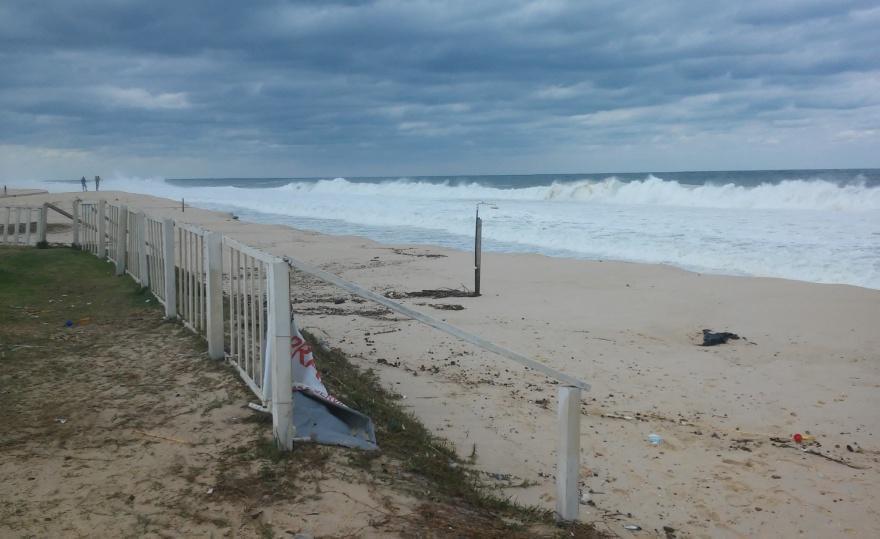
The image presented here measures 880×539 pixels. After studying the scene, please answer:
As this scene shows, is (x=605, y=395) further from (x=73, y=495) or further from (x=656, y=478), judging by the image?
(x=73, y=495)

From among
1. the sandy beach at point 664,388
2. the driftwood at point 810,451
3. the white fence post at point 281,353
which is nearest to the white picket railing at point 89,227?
the sandy beach at point 664,388

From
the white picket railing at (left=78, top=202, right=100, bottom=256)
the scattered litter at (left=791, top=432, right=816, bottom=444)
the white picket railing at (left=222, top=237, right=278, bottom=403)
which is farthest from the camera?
the white picket railing at (left=78, top=202, right=100, bottom=256)

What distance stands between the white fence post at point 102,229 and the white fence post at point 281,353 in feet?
34.2

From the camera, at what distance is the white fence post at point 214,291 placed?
612cm

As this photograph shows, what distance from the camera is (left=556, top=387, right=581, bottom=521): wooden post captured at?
388 cm

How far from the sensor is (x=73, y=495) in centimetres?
393

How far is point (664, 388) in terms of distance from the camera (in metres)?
7.34

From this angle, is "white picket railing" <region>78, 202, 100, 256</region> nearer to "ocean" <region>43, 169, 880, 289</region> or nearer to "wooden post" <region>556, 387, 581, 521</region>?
"ocean" <region>43, 169, 880, 289</region>

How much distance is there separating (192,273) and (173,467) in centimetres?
377

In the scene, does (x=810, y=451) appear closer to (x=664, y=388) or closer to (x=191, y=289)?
(x=664, y=388)

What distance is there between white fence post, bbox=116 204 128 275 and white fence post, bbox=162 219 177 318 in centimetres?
400

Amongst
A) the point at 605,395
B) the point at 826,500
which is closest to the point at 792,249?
the point at 605,395

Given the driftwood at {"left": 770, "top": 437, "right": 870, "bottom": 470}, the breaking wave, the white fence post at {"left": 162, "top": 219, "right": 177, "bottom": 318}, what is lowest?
the driftwood at {"left": 770, "top": 437, "right": 870, "bottom": 470}

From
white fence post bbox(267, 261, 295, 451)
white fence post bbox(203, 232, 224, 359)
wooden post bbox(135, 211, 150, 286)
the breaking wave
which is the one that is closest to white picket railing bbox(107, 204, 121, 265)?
wooden post bbox(135, 211, 150, 286)
